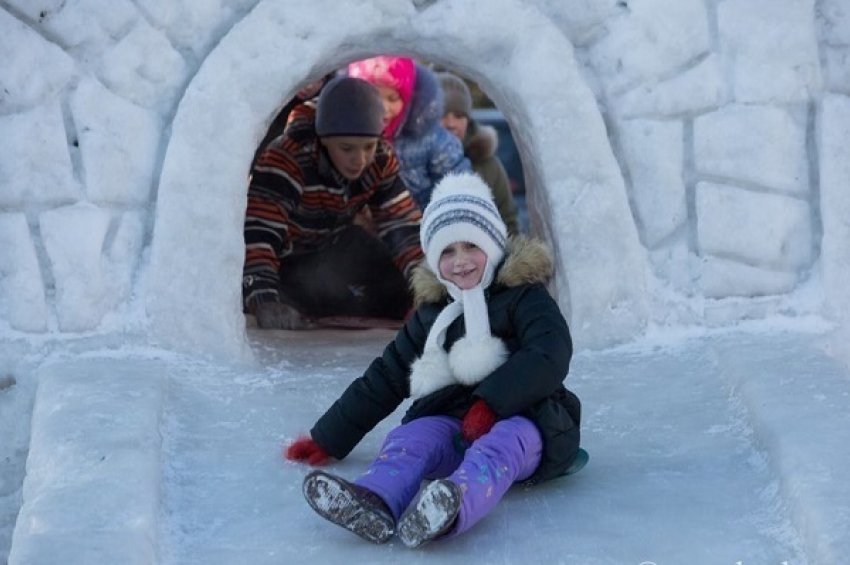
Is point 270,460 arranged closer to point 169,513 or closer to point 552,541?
point 169,513

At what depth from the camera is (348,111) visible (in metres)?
5.36

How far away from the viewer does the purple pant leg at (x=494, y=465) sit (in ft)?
9.33

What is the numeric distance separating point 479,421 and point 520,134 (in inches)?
67.8

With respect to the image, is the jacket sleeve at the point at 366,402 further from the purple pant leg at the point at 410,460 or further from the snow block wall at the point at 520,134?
the snow block wall at the point at 520,134

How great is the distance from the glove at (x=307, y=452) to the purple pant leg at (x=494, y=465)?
486 mm

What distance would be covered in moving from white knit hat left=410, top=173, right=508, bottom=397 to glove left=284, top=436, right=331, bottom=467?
0.97ft

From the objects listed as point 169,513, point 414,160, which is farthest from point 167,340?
point 414,160

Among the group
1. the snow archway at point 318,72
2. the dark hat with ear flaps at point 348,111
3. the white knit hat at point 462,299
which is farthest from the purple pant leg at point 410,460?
the dark hat with ear flaps at point 348,111

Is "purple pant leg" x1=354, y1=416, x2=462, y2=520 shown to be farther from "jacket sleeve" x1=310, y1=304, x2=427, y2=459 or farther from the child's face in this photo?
the child's face

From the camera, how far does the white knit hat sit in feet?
10.6

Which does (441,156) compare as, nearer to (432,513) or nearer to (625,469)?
(625,469)

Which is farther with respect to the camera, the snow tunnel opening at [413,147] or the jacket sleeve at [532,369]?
the snow tunnel opening at [413,147]

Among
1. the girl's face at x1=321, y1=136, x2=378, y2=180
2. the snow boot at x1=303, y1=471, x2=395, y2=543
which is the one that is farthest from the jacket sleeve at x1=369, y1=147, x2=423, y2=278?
the snow boot at x1=303, y1=471, x2=395, y2=543

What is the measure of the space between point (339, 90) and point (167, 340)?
1.64 meters
